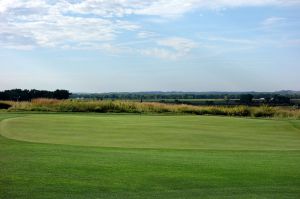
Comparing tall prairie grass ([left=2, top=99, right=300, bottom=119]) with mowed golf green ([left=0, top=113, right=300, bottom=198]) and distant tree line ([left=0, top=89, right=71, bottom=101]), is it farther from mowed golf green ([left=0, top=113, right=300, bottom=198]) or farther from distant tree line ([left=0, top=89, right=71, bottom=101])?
distant tree line ([left=0, top=89, right=71, bottom=101])

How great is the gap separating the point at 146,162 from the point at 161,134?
6.72m

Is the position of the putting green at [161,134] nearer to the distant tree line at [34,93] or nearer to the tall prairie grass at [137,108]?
the tall prairie grass at [137,108]

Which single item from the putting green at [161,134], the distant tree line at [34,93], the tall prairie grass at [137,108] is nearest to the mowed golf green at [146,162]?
the putting green at [161,134]

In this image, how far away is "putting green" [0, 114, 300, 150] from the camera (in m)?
14.7

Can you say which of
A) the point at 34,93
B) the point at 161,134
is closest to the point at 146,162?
the point at 161,134

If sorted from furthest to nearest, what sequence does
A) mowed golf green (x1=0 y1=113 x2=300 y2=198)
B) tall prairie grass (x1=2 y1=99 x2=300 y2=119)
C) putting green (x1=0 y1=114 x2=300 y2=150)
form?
tall prairie grass (x1=2 y1=99 x2=300 y2=119)
putting green (x1=0 y1=114 x2=300 y2=150)
mowed golf green (x1=0 y1=113 x2=300 y2=198)

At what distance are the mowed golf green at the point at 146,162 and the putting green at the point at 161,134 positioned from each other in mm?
33

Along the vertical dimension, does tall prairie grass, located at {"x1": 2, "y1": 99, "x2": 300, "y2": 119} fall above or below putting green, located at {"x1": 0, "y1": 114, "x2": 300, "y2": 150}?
above

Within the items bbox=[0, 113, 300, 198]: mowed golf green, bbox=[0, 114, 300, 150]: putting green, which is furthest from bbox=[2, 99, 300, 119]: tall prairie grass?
bbox=[0, 113, 300, 198]: mowed golf green

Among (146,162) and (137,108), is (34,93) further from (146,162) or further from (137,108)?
(146,162)

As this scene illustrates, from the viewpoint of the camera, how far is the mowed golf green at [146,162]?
7.61 m

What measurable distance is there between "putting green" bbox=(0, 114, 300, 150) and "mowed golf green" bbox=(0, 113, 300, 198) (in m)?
0.03

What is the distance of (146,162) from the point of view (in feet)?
34.0

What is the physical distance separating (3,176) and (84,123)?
1200cm
